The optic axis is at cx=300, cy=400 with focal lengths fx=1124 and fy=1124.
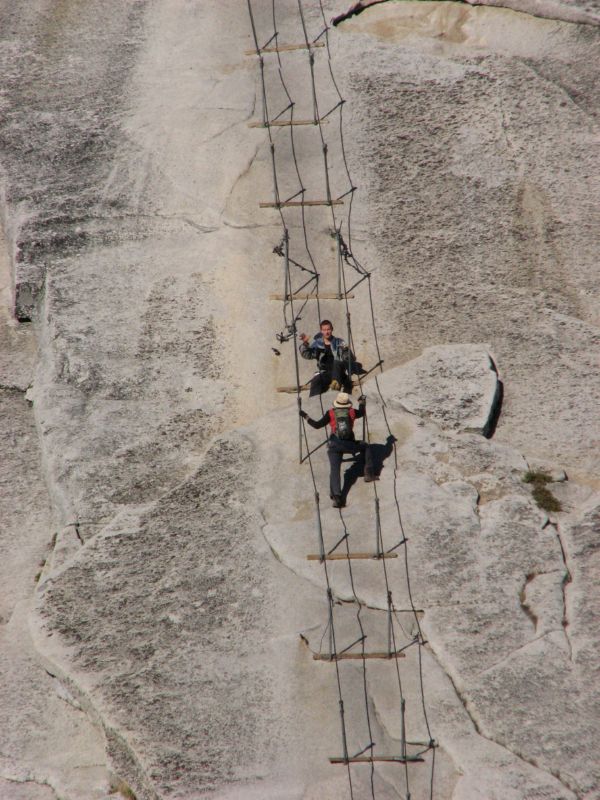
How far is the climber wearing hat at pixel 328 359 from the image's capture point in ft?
58.4

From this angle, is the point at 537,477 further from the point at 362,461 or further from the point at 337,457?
the point at 337,457

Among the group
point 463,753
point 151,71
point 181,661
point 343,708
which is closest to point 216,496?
point 181,661

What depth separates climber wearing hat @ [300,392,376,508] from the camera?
643 inches

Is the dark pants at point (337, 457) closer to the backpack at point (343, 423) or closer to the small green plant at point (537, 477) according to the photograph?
the backpack at point (343, 423)

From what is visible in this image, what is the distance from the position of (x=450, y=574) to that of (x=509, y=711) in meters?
2.09

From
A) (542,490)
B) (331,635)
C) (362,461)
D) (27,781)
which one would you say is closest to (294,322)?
(362,461)

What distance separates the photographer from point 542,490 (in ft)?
54.1

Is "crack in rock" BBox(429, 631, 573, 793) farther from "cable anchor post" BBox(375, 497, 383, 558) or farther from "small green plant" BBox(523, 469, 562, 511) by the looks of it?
"small green plant" BBox(523, 469, 562, 511)

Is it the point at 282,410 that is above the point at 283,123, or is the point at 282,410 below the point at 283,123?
below

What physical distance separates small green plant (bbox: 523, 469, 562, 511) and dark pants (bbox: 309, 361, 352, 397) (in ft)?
10.7

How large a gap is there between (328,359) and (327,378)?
41 cm

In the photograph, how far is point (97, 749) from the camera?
15.3 m

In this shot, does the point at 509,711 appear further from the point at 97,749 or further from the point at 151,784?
the point at 97,749

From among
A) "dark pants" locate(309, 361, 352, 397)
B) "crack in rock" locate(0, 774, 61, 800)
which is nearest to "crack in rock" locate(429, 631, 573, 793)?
"dark pants" locate(309, 361, 352, 397)
